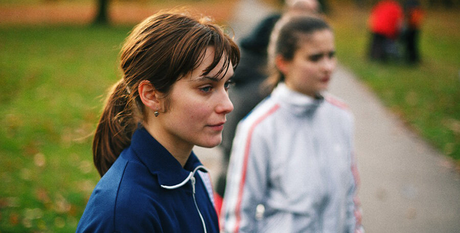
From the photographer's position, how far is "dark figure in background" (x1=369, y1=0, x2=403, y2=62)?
13.5m

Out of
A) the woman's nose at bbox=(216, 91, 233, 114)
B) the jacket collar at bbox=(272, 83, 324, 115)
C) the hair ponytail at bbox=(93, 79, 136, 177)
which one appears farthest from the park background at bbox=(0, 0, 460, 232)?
the jacket collar at bbox=(272, 83, 324, 115)

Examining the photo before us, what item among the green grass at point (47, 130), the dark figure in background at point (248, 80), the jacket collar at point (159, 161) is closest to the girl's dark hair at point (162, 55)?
the jacket collar at point (159, 161)

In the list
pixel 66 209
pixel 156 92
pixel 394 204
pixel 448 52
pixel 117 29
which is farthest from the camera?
pixel 117 29

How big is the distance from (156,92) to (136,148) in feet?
0.76

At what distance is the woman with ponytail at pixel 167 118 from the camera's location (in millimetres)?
1411

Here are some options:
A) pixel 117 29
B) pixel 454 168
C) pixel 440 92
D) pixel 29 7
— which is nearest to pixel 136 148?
pixel 454 168

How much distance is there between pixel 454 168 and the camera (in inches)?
236

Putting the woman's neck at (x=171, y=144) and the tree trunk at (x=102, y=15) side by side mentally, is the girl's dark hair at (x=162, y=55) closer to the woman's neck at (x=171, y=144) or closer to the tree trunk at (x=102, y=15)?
the woman's neck at (x=171, y=144)

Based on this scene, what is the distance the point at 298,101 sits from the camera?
8.54ft

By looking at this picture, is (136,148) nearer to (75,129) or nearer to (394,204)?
(394,204)

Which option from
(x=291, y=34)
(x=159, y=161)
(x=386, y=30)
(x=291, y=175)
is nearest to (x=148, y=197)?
(x=159, y=161)

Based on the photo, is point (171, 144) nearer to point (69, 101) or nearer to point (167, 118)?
point (167, 118)

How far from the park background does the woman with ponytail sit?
0.36 metres

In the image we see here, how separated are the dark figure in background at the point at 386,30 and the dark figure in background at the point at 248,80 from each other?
10850mm
